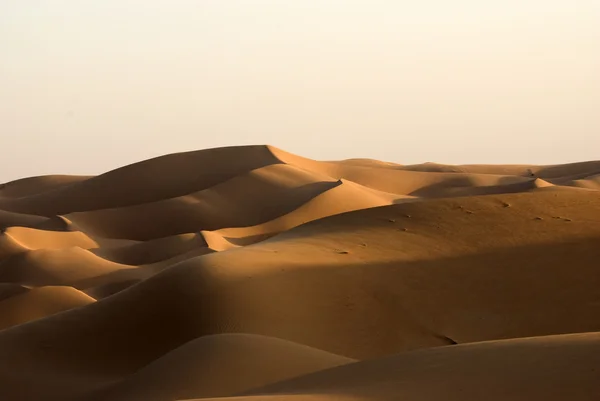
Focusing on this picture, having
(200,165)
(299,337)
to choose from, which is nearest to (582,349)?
(299,337)

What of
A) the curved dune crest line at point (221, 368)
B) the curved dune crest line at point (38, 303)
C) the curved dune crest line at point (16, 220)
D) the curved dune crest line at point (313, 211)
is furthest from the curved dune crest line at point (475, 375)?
the curved dune crest line at point (16, 220)

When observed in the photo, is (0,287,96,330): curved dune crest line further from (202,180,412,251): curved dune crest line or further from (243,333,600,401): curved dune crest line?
(243,333,600,401): curved dune crest line

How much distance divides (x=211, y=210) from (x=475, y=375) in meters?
35.4

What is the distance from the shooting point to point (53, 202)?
5147 centimetres

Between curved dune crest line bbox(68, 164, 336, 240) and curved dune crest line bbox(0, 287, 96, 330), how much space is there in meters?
17.7

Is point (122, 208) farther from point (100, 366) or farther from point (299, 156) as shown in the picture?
point (100, 366)

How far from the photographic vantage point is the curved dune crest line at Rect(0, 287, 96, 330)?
21484 millimetres

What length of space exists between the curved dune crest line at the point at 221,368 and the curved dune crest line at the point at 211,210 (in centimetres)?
2891

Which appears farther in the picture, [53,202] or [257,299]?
[53,202]

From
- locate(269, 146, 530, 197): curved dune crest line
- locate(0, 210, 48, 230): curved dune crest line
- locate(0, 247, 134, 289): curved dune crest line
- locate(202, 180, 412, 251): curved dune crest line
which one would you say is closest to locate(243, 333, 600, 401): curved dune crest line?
locate(0, 247, 134, 289): curved dune crest line

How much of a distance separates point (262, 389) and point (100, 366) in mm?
5828

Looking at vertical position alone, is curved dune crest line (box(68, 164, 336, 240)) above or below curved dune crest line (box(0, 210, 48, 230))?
above

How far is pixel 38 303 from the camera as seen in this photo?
72.2 feet

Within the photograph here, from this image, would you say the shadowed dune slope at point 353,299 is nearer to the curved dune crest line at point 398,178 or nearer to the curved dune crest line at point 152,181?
the curved dune crest line at point 152,181
